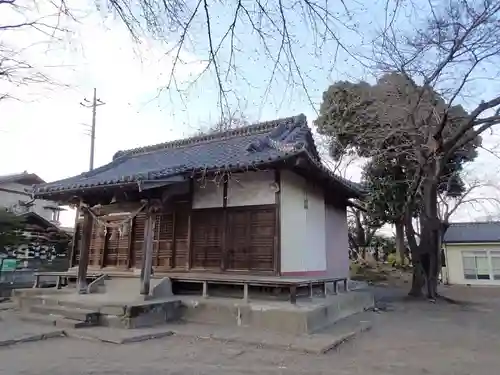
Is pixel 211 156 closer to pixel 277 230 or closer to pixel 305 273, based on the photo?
pixel 277 230

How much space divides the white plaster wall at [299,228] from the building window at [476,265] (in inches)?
680

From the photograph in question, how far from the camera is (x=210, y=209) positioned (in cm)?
968

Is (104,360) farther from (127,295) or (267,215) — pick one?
(267,215)

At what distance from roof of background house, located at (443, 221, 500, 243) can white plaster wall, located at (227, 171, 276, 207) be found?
19.2 m

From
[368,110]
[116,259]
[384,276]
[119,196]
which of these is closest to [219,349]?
[119,196]

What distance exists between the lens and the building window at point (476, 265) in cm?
2328

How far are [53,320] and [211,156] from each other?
550 centimetres

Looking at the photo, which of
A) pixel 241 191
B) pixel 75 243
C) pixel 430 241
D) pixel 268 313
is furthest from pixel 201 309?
pixel 430 241

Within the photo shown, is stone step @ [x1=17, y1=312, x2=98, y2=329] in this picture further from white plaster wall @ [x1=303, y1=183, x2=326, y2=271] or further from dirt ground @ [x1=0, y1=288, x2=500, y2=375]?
white plaster wall @ [x1=303, y1=183, x2=326, y2=271]

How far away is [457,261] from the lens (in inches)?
941

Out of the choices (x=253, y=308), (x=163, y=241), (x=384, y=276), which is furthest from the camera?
(x=384, y=276)

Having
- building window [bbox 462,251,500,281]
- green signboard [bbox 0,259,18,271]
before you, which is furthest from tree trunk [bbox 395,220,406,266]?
green signboard [bbox 0,259,18,271]

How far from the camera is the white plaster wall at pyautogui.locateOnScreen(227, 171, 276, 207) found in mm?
9109

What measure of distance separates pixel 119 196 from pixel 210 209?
220cm
